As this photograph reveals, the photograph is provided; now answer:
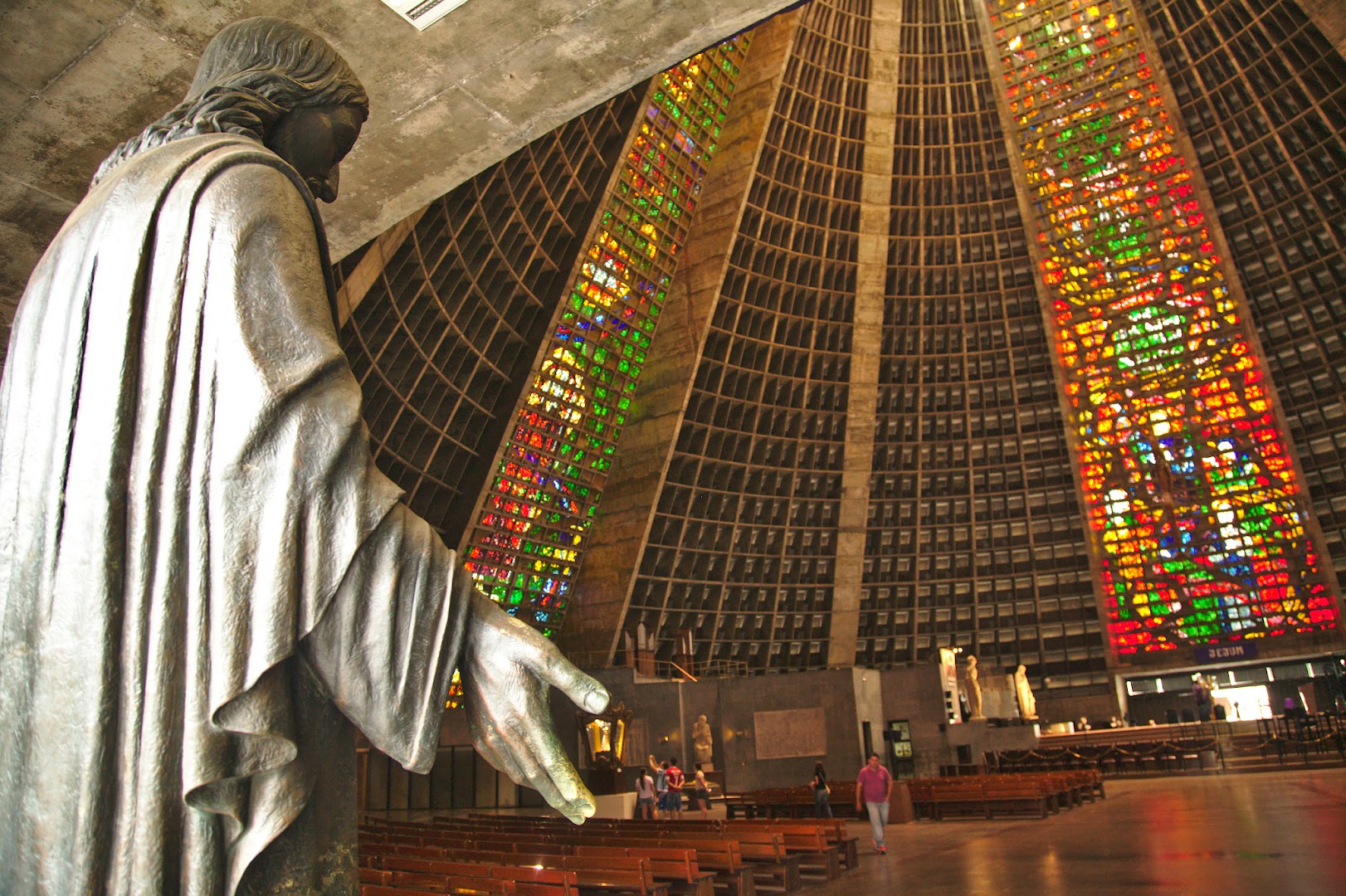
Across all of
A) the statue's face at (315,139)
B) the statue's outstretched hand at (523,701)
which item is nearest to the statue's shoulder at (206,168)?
the statue's face at (315,139)

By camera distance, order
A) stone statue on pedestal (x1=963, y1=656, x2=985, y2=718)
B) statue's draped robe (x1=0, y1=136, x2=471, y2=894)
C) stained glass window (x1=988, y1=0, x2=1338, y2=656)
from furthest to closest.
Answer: stained glass window (x1=988, y1=0, x2=1338, y2=656)
stone statue on pedestal (x1=963, y1=656, x2=985, y2=718)
statue's draped robe (x1=0, y1=136, x2=471, y2=894)

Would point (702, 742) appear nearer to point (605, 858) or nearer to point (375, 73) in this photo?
point (605, 858)

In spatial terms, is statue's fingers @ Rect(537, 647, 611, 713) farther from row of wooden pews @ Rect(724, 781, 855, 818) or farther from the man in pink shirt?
row of wooden pews @ Rect(724, 781, 855, 818)

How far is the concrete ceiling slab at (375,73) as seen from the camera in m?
4.05

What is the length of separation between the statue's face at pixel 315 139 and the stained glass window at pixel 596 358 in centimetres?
2031

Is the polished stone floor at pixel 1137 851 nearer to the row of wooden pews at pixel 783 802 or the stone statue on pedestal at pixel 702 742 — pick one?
the row of wooden pews at pixel 783 802

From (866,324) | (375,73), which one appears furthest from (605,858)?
(866,324)

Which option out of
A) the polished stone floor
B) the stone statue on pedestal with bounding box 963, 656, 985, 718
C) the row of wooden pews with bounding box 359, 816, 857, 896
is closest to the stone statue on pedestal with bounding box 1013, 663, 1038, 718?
the stone statue on pedestal with bounding box 963, 656, 985, 718

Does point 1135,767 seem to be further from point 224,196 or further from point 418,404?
point 224,196

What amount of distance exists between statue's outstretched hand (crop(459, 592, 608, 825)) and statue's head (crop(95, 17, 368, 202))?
95 cm

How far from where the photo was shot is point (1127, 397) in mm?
29734

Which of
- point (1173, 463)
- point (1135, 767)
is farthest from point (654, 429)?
point (1173, 463)

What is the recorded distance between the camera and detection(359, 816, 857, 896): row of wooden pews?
561cm

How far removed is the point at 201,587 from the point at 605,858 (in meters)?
5.93
